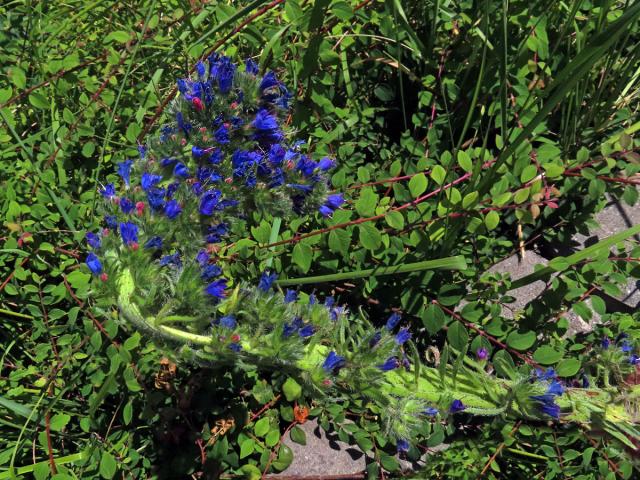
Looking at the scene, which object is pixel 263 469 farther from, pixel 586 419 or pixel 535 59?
pixel 535 59

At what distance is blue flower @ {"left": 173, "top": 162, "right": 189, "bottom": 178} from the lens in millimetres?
1540

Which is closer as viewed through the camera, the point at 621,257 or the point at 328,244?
the point at 328,244

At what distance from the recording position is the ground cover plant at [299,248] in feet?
4.99

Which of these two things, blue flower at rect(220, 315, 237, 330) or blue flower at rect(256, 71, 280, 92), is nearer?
blue flower at rect(220, 315, 237, 330)

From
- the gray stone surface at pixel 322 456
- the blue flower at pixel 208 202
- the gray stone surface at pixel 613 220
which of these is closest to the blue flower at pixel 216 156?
the blue flower at pixel 208 202

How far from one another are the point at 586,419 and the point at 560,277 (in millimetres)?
512

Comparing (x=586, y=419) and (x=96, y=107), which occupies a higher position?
(x=96, y=107)

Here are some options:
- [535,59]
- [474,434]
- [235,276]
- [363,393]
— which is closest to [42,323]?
[235,276]

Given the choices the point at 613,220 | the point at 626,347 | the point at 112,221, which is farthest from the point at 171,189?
the point at 613,220

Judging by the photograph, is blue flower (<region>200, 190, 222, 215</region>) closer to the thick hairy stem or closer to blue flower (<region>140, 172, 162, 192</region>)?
blue flower (<region>140, 172, 162, 192</region>)

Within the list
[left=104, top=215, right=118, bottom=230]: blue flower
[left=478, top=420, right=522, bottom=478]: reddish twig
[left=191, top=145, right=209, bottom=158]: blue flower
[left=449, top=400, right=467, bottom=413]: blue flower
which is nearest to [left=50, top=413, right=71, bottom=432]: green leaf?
[left=104, top=215, right=118, bottom=230]: blue flower

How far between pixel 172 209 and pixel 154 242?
0.30 ft

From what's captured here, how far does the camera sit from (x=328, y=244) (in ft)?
6.47

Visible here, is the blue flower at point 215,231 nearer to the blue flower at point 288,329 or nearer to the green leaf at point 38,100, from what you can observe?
the blue flower at point 288,329
